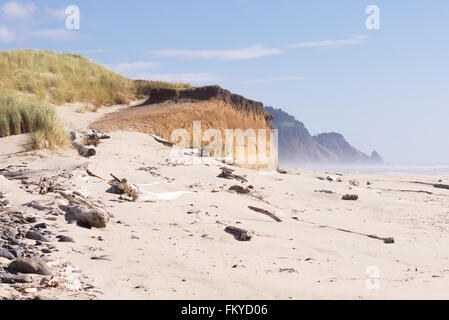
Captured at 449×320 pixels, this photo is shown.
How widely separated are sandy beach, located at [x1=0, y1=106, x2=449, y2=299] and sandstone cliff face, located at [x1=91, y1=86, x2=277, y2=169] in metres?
4.88

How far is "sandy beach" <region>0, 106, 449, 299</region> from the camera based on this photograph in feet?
11.3

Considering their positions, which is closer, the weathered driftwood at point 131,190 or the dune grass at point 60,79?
the weathered driftwood at point 131,190

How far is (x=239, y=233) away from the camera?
478 cm

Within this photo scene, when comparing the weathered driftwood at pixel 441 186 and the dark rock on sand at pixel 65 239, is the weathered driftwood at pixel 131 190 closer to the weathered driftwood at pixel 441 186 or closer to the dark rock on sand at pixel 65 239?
the dark rock on sand at pixel 65 239

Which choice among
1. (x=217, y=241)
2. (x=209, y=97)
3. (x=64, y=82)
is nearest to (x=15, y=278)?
(x=217, y=241)

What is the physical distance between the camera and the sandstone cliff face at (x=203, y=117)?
1318cm

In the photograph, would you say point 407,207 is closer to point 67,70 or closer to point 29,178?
point 29,178

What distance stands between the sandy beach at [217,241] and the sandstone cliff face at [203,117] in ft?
16.0

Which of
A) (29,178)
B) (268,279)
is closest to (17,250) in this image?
(268,279)

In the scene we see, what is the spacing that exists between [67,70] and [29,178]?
13710mm

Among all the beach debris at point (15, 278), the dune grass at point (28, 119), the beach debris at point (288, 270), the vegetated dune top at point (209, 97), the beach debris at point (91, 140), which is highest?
the vegetated dune top at point (209, 97)

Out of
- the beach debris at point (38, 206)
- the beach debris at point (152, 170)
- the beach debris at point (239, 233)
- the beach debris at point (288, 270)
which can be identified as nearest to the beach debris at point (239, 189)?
the beach debris at point (152, 170)

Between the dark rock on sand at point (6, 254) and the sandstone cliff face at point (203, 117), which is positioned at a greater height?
the sandstone cliff face at point (203, 117)

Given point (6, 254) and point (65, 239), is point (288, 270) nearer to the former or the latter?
point (65, 239)
